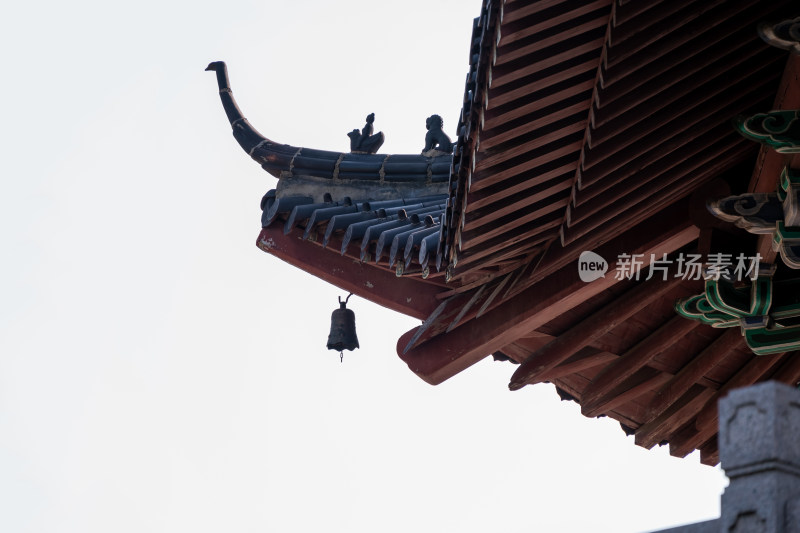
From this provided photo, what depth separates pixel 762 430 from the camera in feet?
12.0

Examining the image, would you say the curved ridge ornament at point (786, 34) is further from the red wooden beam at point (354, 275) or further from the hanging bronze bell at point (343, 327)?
the hanging bronze bell at point (343, 327)

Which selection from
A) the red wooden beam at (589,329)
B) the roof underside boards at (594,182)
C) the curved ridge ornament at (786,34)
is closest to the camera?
the curved ridge ornament at (786,34)

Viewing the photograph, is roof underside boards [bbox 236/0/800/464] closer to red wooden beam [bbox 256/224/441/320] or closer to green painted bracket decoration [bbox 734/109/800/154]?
red wooden beam [bbox 256/224/441/320]

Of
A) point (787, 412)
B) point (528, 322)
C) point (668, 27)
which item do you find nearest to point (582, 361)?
point (528, 322)

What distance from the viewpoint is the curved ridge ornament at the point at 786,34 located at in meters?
5.20

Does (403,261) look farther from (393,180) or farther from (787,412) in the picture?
(787,412)

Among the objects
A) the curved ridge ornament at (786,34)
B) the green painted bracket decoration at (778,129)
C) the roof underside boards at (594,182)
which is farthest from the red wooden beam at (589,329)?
the curved ridge ornament at (786,34)

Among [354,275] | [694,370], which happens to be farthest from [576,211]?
[694,370]

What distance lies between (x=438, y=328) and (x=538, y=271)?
33.4 inches

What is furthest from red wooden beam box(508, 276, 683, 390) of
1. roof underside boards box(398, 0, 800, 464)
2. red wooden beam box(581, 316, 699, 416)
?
red wooden beam box(581, 316, 699, 416)

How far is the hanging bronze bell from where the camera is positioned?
899 centimetres

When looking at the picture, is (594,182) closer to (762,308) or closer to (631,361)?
(762,308)

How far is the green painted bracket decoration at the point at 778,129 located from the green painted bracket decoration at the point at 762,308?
1.12 metres

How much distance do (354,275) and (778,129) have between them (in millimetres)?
3034
